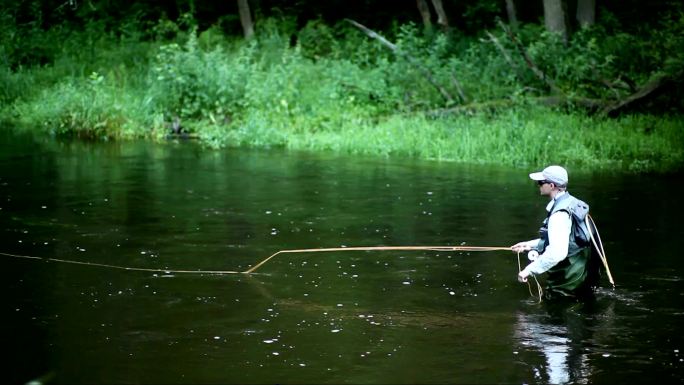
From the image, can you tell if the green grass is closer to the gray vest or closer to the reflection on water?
the gray vest

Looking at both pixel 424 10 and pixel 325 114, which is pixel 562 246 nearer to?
pixel 325 114

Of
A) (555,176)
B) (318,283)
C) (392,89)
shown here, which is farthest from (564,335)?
(392,89)

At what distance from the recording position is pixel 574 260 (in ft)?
28.8

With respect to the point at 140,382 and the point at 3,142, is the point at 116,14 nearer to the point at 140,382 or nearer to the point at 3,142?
the point at 3,142

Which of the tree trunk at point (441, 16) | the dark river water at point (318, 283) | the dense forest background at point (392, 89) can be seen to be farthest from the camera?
the tree trunk at point (441, 16)

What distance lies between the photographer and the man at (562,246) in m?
8.55

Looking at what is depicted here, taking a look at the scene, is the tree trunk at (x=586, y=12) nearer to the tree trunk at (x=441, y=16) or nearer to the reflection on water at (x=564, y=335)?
the tree trunk at (x=441, y=16)

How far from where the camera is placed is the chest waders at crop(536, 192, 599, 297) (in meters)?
8.69

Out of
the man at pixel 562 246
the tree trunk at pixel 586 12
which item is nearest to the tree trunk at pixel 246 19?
the tree trunk at pixel 586 12

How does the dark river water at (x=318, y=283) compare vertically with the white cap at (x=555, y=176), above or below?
below

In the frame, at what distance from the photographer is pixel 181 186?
15.1 meters

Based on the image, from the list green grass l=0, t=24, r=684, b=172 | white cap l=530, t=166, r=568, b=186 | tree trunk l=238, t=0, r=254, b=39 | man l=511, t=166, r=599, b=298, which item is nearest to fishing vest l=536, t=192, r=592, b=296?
man l=511, t=166, r=599, b=298

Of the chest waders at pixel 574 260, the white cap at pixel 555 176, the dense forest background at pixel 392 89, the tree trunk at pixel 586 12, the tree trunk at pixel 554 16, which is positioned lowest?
the chest waders at pixel 574 260

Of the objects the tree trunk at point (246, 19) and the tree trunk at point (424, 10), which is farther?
the tree trunk at point (246, 19)
